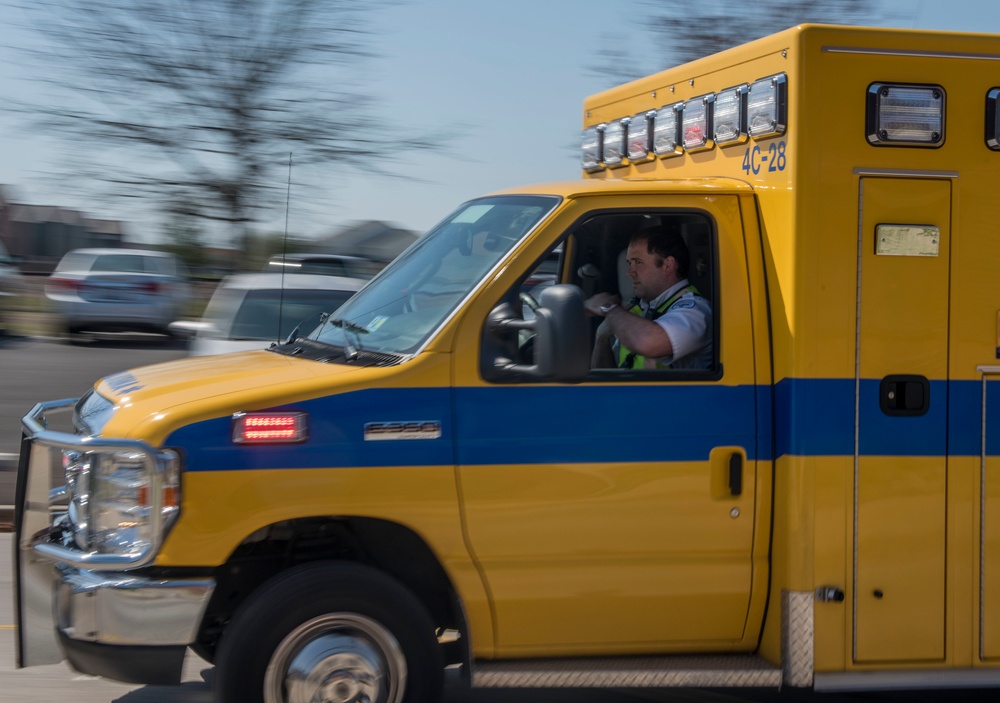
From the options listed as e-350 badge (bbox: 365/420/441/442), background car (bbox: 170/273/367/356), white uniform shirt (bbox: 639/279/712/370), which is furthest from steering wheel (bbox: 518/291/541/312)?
background car (bbox: 170/273/367/356)

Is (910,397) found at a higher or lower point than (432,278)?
lower

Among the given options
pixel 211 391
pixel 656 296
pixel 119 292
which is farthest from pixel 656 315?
pixel 119 292

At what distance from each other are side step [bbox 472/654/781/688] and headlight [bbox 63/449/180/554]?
48.4 inches

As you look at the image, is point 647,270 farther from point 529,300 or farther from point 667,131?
point 667,131

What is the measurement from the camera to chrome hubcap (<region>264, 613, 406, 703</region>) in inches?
157

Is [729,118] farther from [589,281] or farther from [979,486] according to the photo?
[979,486]

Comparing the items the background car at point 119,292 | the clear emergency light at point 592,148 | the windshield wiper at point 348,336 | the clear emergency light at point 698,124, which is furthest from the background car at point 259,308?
the background car at point 119,292

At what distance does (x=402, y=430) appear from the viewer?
158 inches

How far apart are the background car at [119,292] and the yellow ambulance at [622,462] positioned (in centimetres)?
1676

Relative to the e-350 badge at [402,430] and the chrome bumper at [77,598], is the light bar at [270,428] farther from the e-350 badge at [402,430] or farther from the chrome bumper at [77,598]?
the chrome bumper at [77,598]

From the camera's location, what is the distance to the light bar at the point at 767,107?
4.29 meters

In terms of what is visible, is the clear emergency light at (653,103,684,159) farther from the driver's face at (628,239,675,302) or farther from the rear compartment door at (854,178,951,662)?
the rear compartment door at (854,178,951,662)

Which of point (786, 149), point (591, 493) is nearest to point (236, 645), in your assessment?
point (591, 493)

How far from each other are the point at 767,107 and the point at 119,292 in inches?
706
